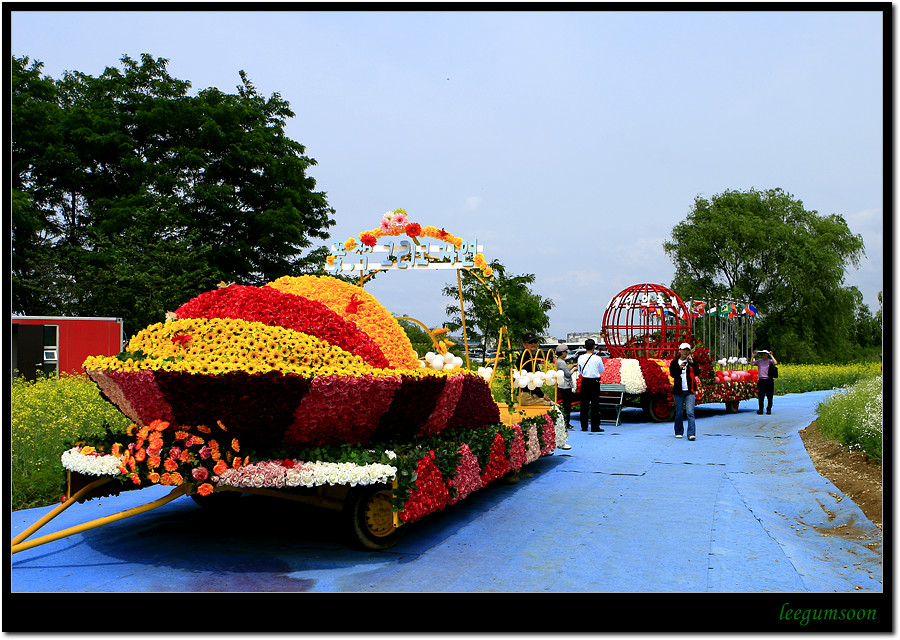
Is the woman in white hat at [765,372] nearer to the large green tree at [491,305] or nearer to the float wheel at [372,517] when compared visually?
the large green tree at [491,305]

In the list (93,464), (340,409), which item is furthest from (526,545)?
(93,464)

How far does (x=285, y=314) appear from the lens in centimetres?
474

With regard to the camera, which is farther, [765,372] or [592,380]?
[765,372]

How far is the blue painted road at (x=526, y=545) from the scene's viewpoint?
407cm

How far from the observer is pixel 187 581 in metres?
4.06

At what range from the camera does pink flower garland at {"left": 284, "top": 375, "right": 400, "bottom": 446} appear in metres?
4.32

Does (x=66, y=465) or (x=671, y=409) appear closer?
(x=66, y=465)

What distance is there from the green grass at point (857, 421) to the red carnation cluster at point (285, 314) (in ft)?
16.7

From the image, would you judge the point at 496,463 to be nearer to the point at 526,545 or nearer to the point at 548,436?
the point at 526,545

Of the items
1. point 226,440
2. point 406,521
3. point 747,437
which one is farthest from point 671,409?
point 226,440

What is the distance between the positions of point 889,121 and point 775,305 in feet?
87.1

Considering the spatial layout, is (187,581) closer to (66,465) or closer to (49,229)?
(66,465)

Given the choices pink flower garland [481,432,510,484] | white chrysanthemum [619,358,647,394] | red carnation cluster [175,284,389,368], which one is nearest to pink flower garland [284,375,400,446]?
red carnation cluster [175,284,389,368]

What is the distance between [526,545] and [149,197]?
1606 cm
